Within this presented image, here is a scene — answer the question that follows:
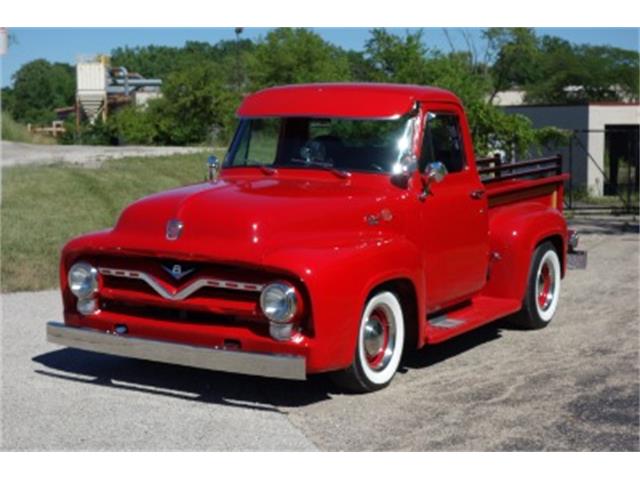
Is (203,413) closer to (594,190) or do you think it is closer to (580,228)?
(580,228)

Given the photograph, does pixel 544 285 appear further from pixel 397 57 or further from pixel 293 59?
pixel 293 59

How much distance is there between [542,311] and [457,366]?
191cm

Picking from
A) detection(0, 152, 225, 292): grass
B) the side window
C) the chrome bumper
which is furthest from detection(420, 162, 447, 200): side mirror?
detection(0, 152, 225, 292): grass

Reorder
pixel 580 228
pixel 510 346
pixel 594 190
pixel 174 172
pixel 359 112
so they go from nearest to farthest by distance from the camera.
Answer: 1. pixel 359 112
2. pixel 510 346
3. pixel 580 228
4. pixel 174 172
5. pixel 594 190

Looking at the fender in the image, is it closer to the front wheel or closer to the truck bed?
the truck bed

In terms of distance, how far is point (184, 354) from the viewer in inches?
266

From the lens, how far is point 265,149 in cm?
843

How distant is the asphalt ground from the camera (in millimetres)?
6133

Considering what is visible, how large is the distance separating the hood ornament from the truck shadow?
1.07 meters

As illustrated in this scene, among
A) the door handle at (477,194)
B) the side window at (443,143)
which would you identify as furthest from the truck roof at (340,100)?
the door handle at (477,194)

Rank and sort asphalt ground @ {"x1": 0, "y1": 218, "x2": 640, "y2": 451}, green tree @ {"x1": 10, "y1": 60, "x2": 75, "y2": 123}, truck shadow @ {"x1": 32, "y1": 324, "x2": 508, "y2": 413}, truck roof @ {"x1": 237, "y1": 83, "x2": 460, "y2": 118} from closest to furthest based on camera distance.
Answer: asphalt ground @ {"x1": 0, "y1": 218, "x2": 640, "y2": 451}
truck shadow @ {"x1": 32, "y1": 324, "x2": 508, "y2": 413}
truck roof @ {"x1": 237, "y1": 83, "x2": 460, "y2": 118}
green tree @ {"x1": 10, "y1": 60, "x2": 75, "y2": 123}

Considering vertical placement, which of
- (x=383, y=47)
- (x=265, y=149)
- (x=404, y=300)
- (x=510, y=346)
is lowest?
(x=510, y=346)

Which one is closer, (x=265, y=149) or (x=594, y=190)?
(x=265, y=149)

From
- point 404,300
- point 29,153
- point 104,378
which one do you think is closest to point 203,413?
point 104,378
